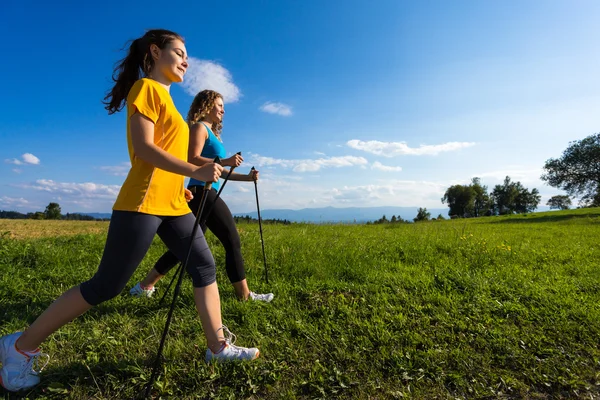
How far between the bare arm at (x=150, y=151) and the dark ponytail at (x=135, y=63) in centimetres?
62

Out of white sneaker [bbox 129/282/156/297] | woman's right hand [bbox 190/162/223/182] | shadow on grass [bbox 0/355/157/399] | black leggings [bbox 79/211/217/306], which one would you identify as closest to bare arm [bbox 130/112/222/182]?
woman's right hand [bbox 190/162/223/182]

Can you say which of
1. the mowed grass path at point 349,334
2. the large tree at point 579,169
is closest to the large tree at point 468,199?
the large tree at point 579,169

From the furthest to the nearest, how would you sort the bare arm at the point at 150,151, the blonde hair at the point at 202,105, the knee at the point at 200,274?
the blonde hair at the point at 202,105
the knee at the point at 200,274
the bare arm at the point at 150,151

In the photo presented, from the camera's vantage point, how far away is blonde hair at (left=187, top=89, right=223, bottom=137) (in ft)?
13.0

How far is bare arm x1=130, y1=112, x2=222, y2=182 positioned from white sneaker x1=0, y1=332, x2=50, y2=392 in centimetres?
178

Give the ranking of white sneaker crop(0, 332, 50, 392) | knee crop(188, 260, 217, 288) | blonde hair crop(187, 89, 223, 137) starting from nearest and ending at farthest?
white sneaker crop(0, 332, 50, 392)
knee crop(188, 260, 217, 288)
blonde hair crop(187, 89, 223, 137)

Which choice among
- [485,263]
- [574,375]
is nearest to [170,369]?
[574,375]

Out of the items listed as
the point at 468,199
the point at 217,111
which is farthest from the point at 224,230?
the point at 468,199

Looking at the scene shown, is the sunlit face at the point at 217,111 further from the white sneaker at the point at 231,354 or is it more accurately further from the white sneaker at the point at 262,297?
the white sneaker at the point at 231,354

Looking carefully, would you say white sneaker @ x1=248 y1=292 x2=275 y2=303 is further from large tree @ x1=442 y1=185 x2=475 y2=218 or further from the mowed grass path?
large tree @ x1=442 y1=185 x2=475 y2=218

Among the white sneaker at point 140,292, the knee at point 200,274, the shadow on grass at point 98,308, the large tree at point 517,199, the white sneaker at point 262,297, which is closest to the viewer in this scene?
the knee at point 200,274

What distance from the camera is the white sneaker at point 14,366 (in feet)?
8.05

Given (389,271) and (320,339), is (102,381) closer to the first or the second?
(320,339)

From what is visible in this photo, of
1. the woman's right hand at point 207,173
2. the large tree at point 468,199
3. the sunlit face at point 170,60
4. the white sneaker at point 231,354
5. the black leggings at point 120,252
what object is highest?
the large tree at point 468,199
